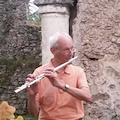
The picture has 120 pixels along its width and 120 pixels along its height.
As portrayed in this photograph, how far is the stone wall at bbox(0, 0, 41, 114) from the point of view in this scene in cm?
1005

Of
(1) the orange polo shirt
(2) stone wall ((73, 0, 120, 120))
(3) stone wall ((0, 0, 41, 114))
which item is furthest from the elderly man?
(3) stone wall ((0, 0, 41, 114))

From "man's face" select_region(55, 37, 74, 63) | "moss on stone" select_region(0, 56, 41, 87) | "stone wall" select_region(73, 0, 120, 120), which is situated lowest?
"moss on stone" select_region(0, 56, 41, 87)

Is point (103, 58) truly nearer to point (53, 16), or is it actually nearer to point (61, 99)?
point (53, 16)

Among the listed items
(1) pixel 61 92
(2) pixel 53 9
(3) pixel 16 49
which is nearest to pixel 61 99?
(1) pixel 61 92

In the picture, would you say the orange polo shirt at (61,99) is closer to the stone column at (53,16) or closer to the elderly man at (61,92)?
the elderly man at (61,92)

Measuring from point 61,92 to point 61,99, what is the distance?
0.14ft

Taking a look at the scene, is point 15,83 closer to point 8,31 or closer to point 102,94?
point 8,31

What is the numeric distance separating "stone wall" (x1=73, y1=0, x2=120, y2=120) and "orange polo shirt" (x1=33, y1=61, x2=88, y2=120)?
3.27 ft

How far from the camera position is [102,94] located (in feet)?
11.8

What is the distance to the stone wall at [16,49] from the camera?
1005cm

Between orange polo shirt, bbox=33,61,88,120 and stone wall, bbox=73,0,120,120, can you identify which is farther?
stone wall, bbox=73,0,120,120

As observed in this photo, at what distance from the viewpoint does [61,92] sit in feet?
8.54

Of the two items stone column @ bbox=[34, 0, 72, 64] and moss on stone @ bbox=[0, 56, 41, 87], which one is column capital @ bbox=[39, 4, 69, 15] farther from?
moss on stone @ bbox=[0, 56, 41, 87]

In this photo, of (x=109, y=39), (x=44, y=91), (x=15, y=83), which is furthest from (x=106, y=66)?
(x=15, y=83)
